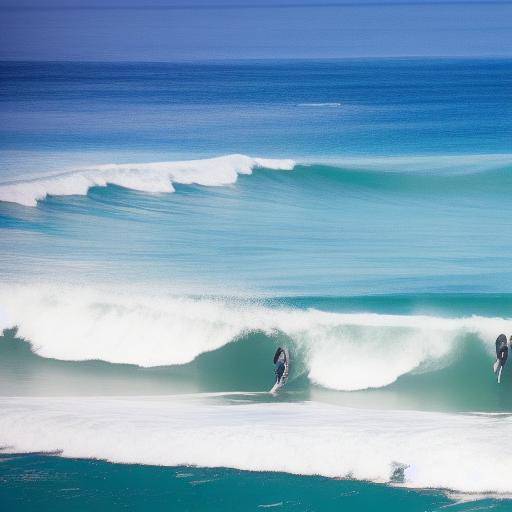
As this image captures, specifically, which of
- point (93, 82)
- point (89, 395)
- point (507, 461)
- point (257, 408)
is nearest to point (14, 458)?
point (89, 395)

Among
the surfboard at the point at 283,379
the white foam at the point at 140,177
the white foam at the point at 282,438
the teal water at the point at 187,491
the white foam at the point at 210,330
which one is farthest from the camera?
the white foam at the point at 140,177

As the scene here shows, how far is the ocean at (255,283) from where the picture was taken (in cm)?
374

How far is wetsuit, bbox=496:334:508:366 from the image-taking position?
4.78 meters

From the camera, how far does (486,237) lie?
5957 mm

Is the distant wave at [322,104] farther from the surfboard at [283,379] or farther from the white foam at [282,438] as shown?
the white foam at [282,438]

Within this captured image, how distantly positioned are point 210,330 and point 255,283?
496 millimetres

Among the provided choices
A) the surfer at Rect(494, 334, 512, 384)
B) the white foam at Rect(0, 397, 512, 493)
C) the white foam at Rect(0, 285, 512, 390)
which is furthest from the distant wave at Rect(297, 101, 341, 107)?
the white foam at Rect(0, 397, 512, 493)

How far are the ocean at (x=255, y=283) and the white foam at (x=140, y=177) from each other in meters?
0.02

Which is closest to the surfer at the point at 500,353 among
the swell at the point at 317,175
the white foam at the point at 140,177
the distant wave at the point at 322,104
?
the swell at the point at 317,175

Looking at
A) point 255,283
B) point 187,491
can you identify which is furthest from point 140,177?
point 187,491

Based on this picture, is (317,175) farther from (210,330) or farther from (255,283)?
A: (210,330)

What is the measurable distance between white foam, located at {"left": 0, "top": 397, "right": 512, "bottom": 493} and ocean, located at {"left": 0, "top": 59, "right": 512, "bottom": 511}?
12 mm

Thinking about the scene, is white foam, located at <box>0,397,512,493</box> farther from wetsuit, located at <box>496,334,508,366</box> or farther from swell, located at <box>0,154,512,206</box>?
swell, located at <box>0,154,512,206</box>

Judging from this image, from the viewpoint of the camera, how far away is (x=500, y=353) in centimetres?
480
